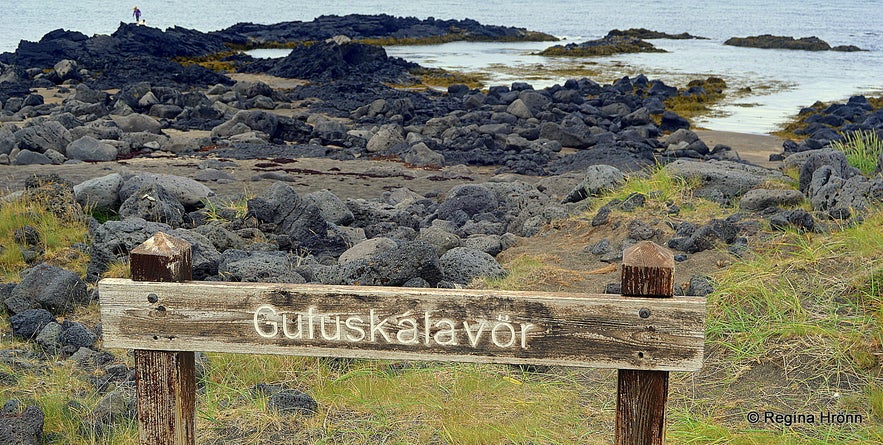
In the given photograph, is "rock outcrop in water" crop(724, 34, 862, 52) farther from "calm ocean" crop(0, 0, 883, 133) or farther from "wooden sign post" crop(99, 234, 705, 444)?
"wooden sign post" crop(99, 234, 705, 444)

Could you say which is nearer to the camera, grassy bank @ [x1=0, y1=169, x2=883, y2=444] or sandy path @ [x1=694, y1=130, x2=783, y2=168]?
grassy bank @ [x1=0, y1=169, x2=883, y2=444]

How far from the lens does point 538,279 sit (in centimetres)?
662

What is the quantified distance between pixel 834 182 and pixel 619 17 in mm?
82372

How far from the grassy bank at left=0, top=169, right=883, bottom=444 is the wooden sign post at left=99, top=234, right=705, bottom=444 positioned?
4.93 ft

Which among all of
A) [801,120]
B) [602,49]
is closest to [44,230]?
[801,120]

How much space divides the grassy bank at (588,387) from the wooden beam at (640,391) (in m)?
1.43

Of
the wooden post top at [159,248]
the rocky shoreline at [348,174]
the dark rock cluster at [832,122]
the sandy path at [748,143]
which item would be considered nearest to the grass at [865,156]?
the rocky shoreline at [348,174]

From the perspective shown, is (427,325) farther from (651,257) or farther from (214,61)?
(214,61)

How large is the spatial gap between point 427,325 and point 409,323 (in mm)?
53

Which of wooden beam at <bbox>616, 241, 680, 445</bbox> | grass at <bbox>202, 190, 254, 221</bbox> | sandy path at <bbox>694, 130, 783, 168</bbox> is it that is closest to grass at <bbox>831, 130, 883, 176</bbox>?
grass at <bbox>202, 190, 254, 221</bbox>

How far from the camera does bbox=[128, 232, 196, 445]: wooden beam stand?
8.55ft

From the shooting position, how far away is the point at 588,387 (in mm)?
4668

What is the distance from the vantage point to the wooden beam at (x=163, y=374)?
2.61 m

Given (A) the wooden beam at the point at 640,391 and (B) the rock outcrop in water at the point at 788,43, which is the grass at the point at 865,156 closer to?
(A) the wooden beam at the point at 640,391
